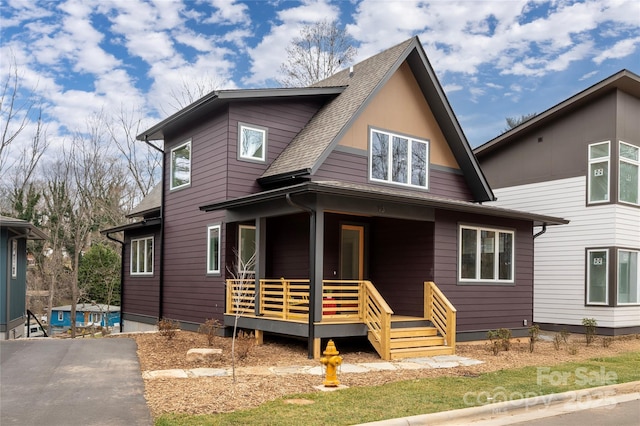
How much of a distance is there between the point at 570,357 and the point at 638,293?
7019mm

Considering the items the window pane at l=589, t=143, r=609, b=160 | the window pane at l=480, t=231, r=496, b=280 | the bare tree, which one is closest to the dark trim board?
the window pane at l=480, t=231, r=496, b=280

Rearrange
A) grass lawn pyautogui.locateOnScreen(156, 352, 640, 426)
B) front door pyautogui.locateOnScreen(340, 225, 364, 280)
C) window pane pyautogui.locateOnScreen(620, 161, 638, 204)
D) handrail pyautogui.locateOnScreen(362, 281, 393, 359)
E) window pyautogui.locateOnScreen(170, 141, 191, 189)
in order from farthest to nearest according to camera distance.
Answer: window pane pyautogui.locateOnScreen(620, 161, 638, 204), window pyautogui.locateOnScreen(170, 141, 191, 189), front door pyautogui.locateOnScreen(340, 225, 364, 280), handrail pyautogui.locateOnScreen(362, 281, 393, 359), grass lawn pyautogui.locateOnScreen(156, 352, 640, 426)

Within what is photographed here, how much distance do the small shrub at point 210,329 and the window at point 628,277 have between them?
11603 millimetres

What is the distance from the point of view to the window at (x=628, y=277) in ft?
54.8

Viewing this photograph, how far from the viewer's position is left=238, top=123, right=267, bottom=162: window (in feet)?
46.7

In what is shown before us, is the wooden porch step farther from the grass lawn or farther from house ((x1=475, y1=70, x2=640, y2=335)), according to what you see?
house ((x1=475, y1=70, x2=640, y2=335))

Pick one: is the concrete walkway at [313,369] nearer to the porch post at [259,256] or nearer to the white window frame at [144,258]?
the porch post at [259,256]

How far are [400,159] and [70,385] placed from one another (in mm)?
10095

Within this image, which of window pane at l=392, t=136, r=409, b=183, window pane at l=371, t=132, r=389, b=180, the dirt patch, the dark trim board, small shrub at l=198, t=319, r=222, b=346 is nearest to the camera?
the dirt patch

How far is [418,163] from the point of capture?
623 inches

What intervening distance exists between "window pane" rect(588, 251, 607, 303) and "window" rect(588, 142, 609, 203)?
166 centimetres

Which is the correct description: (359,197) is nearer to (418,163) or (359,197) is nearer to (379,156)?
(379,156)

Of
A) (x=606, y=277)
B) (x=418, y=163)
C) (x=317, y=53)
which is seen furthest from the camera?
(x=317, y=53)

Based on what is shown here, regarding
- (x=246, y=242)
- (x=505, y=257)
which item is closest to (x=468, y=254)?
(x=505, y=257)
